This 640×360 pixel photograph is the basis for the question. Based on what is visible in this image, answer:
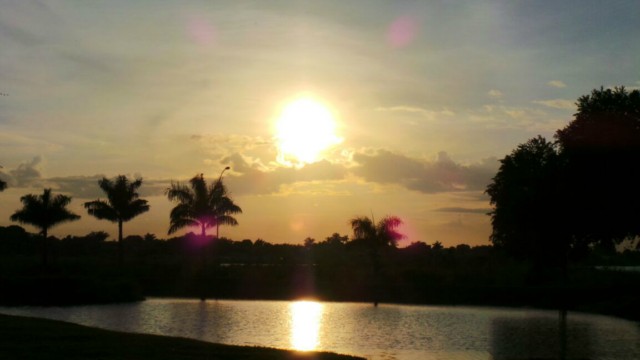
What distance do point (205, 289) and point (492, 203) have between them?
28.5 metres

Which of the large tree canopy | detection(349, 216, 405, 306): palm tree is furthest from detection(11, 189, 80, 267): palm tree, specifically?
the large tree canopy

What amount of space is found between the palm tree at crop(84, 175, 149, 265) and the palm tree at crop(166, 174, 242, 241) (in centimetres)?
929

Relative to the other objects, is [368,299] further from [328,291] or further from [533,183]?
[533,183]

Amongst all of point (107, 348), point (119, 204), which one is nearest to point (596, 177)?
point (107, 348)

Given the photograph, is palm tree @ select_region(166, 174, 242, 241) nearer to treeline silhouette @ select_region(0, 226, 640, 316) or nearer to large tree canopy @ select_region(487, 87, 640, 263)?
treeline silhouette @ select_region(0, 226, 640, 316)

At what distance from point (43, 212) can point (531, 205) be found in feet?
171

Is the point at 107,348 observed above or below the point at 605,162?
below

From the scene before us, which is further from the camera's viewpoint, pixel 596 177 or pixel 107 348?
pixel 596 177

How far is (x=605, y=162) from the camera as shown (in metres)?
38.5

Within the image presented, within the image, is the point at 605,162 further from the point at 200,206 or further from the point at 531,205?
the point at 200,206

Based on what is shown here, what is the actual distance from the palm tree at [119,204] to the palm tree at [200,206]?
9.29 meters

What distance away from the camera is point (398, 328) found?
118 ft

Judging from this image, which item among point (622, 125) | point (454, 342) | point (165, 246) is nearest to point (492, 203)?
point (622, 125)

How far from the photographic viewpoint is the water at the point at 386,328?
28000 millimetres
